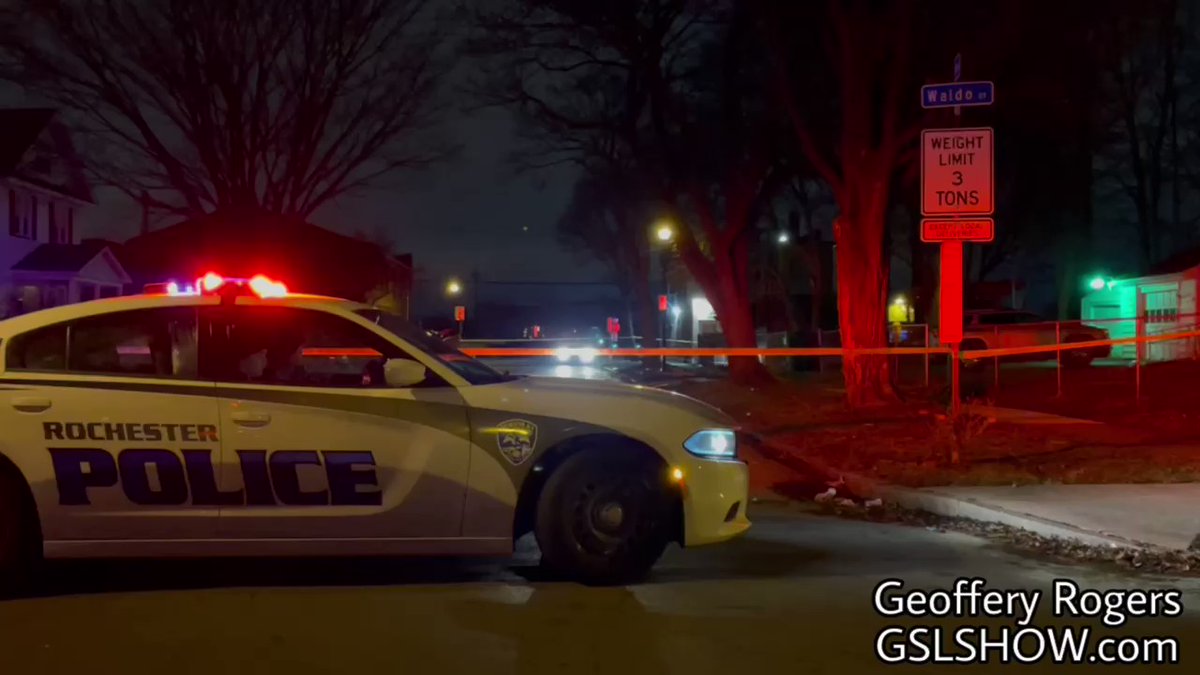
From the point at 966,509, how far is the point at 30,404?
673cm

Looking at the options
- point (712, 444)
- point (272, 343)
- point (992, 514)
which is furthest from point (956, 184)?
point (272, 343)

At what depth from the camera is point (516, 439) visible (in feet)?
21.2

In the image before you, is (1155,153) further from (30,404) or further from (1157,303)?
(30,404)

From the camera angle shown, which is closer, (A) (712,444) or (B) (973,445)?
(A) (712,444)

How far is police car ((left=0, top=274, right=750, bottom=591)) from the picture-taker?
6328mm

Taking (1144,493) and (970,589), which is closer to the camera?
(970,589)

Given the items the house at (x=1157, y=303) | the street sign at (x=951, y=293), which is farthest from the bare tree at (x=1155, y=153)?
the street sign at (x=951, y=293)

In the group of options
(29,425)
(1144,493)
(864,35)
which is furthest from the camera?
(864,35)

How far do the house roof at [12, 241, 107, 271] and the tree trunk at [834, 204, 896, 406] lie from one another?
28341 mm

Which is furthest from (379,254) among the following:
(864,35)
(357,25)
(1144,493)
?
(1144,493)

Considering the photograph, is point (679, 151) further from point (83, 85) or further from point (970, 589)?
point (970, 589)

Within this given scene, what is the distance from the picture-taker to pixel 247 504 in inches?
251

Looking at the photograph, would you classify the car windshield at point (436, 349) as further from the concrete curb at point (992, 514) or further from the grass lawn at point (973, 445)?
the grass lawn at point (973, 445)

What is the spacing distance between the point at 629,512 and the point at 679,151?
67.4 feet
